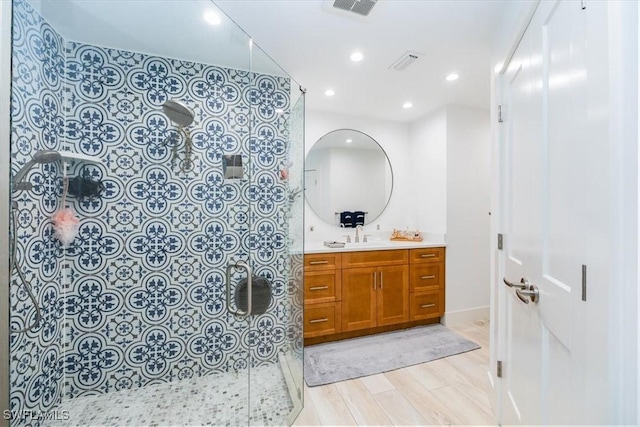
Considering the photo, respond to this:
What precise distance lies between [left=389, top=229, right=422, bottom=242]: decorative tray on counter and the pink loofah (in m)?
2.84

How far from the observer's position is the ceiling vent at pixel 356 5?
4.87 feet

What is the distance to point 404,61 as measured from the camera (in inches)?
82.1

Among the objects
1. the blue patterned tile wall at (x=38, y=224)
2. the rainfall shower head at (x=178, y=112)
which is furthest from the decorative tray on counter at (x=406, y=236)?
the blue patterned tile wall at (x=38, y=224)

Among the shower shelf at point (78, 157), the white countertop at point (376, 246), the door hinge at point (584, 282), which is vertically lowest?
the white countertop at point (376, 246)

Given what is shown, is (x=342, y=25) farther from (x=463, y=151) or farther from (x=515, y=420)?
(x=515, y=420)

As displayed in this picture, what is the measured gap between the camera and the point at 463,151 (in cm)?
299

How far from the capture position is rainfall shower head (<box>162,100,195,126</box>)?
185cm

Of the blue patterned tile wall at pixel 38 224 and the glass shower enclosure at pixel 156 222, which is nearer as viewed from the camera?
the blue patterned tile wall at pixel 38 224

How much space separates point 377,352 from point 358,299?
0.48m

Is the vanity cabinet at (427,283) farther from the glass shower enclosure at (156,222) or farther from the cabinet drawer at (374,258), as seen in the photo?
the glass shower enclosure at (156,222)

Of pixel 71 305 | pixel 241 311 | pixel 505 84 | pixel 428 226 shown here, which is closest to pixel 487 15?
pixel 505 84

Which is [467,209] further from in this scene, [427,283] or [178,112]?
[178,112]

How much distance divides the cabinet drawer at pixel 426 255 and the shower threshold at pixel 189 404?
1693 mm

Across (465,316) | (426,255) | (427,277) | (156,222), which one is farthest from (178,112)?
(465,316)
